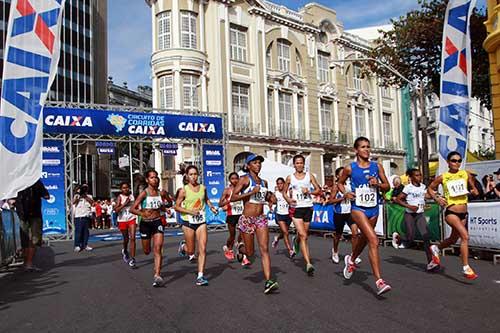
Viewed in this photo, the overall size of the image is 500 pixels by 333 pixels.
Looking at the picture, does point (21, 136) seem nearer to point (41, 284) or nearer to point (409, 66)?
point (41, 284)

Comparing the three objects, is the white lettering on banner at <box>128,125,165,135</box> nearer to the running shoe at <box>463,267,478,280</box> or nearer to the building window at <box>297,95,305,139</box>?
the running shoe at <box>463,267,478,280</box>

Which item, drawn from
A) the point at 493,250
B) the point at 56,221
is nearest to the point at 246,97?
the point at 56,221

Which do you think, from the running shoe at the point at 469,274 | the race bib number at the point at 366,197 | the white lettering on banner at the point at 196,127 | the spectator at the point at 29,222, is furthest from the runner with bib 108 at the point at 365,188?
the white lettering on banner at the point at 196,127

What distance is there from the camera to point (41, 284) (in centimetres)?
873

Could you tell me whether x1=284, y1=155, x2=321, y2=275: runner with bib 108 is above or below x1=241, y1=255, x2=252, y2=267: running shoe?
above

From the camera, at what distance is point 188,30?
1276 inches

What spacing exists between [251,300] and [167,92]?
87.4ft

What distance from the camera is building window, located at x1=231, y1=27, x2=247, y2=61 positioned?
113 feet

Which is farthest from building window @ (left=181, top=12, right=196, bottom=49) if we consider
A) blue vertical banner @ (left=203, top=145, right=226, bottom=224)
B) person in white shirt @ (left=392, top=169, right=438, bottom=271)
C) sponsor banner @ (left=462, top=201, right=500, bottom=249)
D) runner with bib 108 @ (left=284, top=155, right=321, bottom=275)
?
runner with bib 108 @ (left=284, top=155, right=321, bottom=275)

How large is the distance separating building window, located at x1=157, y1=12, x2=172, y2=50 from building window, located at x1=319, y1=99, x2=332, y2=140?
13.5m

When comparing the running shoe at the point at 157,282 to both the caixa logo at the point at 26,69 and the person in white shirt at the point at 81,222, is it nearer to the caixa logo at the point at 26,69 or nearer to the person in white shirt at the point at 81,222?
the caixa logo at the point at 26,69

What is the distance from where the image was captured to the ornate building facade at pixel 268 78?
32.2 meters

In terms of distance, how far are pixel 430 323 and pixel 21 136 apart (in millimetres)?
6082

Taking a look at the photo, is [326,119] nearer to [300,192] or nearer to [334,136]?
[334,136]
